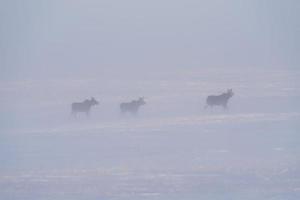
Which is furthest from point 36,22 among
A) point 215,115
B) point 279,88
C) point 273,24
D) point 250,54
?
point 215,115

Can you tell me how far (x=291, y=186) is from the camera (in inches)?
468

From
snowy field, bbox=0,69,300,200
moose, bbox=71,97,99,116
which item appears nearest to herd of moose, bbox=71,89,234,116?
moose, bbox=71,97,99,116

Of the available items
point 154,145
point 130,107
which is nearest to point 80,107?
point 130,107

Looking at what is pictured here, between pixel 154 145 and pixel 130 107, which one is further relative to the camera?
pixel 130 107

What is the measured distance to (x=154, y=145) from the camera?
1537 centimetres

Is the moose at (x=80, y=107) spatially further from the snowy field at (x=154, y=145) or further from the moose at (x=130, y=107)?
the moose at (x=130, y=107)

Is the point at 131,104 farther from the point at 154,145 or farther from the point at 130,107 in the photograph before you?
the point at 154,145

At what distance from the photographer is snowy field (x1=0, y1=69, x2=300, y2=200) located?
12055 mm

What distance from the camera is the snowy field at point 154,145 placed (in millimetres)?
12055

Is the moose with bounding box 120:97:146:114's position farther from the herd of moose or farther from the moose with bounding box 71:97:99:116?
the moose with bounding box 71:97:99:116

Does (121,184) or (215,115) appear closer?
(121,184)

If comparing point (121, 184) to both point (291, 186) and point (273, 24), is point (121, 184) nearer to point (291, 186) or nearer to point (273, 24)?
point (291, 186)

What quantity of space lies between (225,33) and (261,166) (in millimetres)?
39736

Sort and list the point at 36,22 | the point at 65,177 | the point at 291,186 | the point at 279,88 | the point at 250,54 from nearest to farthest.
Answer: the point at 291,186 → the point at 65,177 → the point at 279,88 → the point at 250,54 → the point at 36,22
